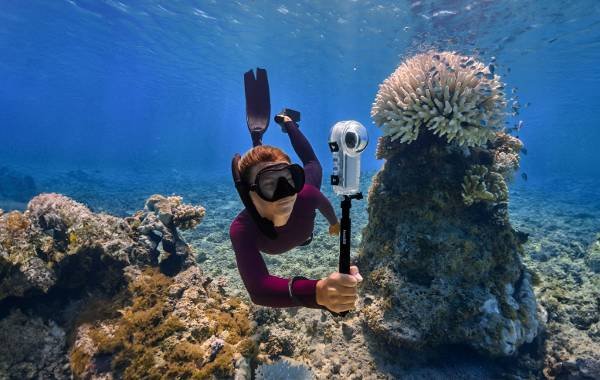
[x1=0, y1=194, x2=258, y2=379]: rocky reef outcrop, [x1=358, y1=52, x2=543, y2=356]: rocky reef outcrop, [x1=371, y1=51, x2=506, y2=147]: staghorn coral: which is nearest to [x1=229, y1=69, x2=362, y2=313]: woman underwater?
[x1=0, y1=194, x2=258, y2=379]: rocky reef outcrop

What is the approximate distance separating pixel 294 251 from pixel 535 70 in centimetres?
3995

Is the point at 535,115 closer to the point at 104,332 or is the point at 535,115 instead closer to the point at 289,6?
the point at 289,6

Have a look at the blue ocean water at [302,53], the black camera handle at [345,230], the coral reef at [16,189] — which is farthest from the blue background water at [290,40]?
the black camera handle at [345,230]

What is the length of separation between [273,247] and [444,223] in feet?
9.79

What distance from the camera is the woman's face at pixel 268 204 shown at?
10.5 feet

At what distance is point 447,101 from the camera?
18.0ft

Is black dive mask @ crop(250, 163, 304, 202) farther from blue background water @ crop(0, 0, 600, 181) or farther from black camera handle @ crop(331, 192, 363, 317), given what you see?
blue background water @ crop(0, 0, 600, 181)

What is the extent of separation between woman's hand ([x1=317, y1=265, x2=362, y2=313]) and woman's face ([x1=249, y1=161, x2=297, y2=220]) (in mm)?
1113

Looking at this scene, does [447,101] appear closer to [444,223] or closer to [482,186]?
[482,186]

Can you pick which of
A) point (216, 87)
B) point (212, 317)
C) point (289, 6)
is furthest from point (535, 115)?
point (212, 317)

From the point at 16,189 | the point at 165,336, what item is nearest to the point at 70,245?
the point at 165,336

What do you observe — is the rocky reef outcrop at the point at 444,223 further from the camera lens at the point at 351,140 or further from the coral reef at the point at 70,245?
the coral reef at the point at 70,245

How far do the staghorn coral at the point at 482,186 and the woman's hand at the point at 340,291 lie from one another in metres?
4.00

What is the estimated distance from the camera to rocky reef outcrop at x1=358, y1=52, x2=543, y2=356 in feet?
16.1
